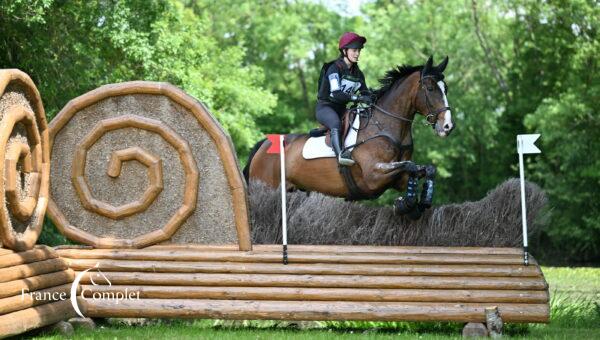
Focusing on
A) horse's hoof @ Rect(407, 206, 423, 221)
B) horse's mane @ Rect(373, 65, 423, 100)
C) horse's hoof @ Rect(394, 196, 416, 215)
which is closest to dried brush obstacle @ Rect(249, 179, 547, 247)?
horse's hoof @ Rect(407, 206, 423, 221)

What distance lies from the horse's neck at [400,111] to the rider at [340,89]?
24 centimetres

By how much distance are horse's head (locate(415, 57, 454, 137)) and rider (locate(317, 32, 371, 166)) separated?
0.62m

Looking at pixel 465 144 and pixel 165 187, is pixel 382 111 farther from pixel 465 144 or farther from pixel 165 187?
pixel 465 144

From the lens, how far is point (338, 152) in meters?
9.20

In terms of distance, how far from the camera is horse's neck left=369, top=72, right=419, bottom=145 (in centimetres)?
922

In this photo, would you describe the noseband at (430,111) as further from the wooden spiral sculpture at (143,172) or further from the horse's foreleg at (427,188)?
the wooden spiral sculpture at (143,172)

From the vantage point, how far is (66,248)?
29.1 ft

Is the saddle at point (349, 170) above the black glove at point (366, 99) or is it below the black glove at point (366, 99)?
below

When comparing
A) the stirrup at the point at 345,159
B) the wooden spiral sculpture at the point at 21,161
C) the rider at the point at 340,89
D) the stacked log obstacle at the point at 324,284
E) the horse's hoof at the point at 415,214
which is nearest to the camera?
the wooden spiral sculpture at the point at 21,161

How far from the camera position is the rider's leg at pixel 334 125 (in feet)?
30.1

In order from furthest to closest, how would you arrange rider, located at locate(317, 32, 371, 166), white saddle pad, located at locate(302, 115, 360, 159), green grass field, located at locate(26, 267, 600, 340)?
white saddle pad, located at locate(302, 115, 360, 159) < rider, located at locate(317, 32, 371, 166) < green grass field, located at locate(26, 267, 600, 340)

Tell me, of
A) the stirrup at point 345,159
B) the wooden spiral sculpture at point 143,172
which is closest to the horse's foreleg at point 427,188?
the stirrup at point 345,159

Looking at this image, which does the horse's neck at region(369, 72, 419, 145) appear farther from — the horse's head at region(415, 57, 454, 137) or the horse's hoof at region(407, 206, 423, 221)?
the horse's hoof at region(407, 206, 423, 221)

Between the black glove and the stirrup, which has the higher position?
the black glove
